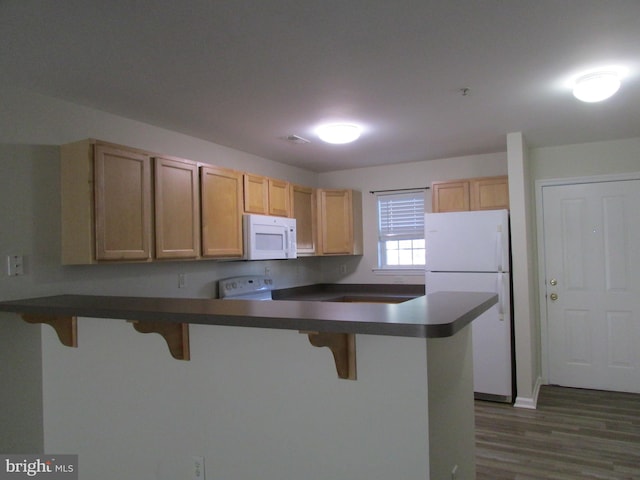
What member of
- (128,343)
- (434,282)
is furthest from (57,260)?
(434,282)

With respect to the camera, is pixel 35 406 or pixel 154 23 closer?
pixel 154 23

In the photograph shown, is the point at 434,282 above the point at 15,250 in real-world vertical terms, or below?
below

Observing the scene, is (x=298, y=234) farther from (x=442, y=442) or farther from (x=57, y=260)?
(x=442, y=442)

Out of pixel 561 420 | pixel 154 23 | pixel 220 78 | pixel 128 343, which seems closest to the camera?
pixel 154 23

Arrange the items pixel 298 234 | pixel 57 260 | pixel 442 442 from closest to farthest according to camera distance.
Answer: pixel 442 442 → pixel 57 260 → pixel 298 234

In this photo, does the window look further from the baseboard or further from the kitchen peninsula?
the kitchen peninsula

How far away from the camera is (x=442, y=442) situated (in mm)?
1754

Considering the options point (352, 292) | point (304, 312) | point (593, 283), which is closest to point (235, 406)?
point (304, 312)

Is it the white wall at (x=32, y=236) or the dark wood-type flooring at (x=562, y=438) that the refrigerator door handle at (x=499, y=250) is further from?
the white wall at (x=32, y=236)

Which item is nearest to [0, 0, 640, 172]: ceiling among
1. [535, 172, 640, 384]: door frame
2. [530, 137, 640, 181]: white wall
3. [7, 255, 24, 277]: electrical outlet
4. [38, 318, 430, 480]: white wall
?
[530, 137, 640, 181]: white wall

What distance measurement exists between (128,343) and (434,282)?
114 inches

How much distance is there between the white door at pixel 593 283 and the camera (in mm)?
4242

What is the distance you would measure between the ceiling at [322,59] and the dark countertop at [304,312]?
119 cm

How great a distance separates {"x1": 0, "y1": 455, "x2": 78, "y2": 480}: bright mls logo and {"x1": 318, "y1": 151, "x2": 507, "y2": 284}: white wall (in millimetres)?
3522
